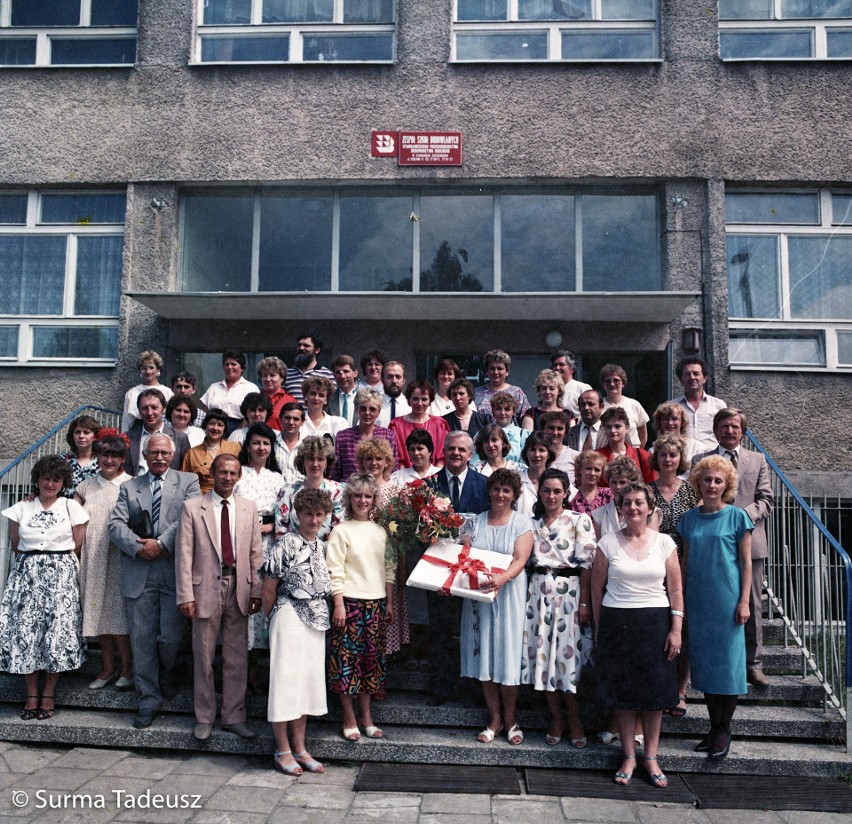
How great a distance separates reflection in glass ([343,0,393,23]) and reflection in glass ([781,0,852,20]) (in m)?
4.49

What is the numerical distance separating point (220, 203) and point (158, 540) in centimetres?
535

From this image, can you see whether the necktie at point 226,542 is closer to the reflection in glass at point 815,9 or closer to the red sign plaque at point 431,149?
the red sign plaque at point 431,149

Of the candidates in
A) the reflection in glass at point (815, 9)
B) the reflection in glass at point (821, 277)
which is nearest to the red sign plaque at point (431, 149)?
the reflection in glass at point (821, 277)

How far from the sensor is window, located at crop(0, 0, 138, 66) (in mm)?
9523

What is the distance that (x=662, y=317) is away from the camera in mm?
8383

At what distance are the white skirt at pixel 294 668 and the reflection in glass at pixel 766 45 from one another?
793 cm

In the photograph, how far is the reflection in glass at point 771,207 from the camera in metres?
8.91

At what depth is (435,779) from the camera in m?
4.65

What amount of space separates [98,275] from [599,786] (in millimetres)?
7718

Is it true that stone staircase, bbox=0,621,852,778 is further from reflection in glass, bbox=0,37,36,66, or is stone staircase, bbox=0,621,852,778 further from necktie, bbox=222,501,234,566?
reflection in glass, bbox=0,37,36,66

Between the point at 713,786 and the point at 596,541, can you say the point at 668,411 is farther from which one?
the point at 713,786

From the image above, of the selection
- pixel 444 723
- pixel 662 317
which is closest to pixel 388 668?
pixel 444 723

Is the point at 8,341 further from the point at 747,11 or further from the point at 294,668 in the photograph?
the point at 747,11
